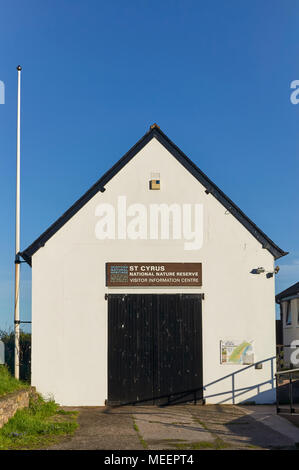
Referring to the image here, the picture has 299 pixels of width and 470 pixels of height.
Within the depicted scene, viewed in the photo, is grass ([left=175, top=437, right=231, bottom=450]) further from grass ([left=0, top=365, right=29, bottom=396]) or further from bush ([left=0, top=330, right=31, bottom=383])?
bush ([left=0, top=330, right=31, bottom=383])

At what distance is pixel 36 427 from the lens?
12.8 m

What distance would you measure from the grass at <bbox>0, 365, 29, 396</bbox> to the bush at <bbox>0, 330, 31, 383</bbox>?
580 millimetres

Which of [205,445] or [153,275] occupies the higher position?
[153,275]

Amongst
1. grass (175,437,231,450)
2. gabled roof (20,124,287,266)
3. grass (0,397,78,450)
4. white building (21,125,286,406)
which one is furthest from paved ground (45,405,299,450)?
gabled roof (20,124,287,266)

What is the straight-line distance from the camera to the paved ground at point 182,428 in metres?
11.4

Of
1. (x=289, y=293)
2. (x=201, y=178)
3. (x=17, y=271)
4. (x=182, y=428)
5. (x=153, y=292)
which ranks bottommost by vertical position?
(x=182, y=428)

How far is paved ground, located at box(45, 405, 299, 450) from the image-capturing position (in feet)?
37.3

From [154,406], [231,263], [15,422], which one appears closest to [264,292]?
[231,263]

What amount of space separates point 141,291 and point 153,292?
351mm

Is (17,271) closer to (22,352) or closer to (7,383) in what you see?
(22,352)

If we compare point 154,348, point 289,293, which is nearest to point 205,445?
point 154,348
